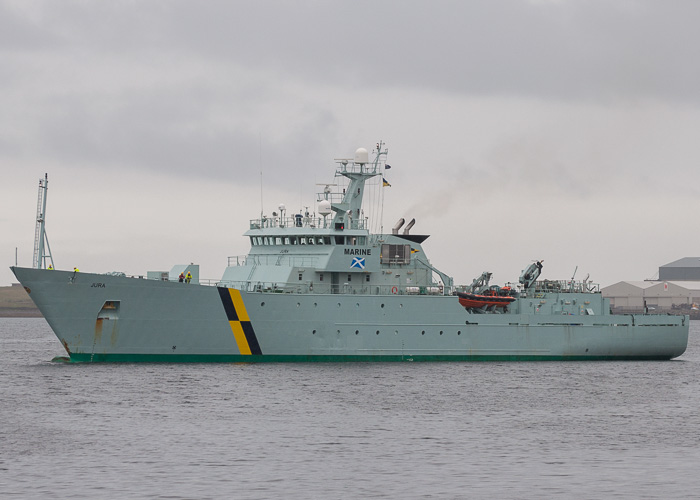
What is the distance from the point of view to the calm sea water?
61.8 feet

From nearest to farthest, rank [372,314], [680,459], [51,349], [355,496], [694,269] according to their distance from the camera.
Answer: [355,496]
[680,459]
[372,314]
[51,349]
[694,269]

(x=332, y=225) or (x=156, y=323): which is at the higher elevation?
(x=332, y=225)

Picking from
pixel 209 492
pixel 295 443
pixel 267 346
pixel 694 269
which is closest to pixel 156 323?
pixel 267 346

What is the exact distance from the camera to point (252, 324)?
3628cm

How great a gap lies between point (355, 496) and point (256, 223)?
23.6m

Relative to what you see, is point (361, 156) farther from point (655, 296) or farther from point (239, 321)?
point (655, 296)

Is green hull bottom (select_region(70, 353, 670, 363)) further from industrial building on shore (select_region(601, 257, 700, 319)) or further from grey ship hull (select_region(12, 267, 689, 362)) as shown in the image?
industrial building on shore (select_region(601, 257, 700, 319))

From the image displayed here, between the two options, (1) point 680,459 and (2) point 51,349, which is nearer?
(1) point 680,459

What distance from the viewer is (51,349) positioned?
5547cm

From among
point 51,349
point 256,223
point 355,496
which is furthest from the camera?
point 51,349

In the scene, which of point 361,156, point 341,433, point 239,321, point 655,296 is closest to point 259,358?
point 239,321

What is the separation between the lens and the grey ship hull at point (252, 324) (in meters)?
35.2

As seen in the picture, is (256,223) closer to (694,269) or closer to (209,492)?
(209,492)

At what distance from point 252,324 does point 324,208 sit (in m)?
5.82
